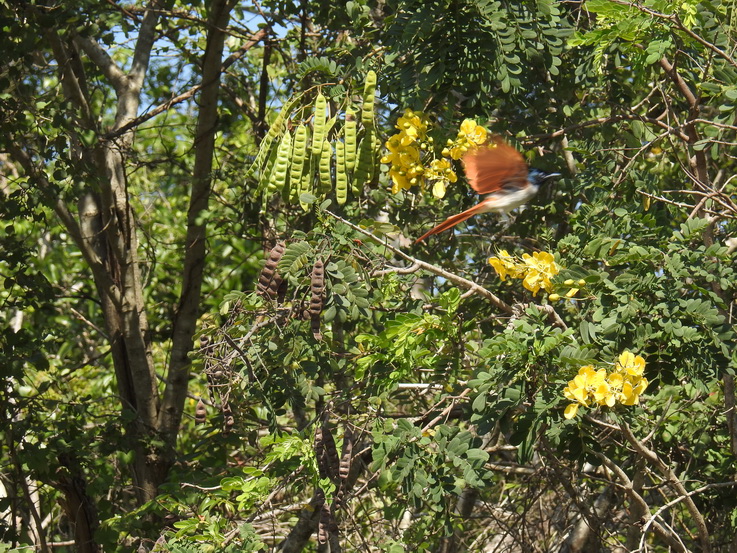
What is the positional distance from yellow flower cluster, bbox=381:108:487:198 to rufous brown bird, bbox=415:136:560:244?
0.09 m

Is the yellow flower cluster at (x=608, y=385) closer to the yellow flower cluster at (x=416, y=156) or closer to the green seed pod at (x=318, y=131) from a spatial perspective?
the yellow flower cluster at (x=416, y=156)

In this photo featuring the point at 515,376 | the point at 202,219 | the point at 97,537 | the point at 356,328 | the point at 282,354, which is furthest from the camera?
the point at 202,219

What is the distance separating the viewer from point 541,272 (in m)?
2.38

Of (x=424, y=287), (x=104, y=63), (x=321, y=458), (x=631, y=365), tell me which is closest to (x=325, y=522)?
(x=321, y=458)

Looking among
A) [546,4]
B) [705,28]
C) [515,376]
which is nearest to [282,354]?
[515,376]

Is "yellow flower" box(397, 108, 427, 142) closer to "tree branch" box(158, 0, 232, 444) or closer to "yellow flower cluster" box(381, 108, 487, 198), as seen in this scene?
"yellow flower cluster" box(381, 108, 487, 198)

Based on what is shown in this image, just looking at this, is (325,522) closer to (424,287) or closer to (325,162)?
(325,162)

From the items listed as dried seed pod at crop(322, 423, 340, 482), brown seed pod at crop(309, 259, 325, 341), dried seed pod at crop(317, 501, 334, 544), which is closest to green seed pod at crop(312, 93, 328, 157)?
brown seed pod at crop(309, 259, 325, 341)

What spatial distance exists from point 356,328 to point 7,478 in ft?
5.12

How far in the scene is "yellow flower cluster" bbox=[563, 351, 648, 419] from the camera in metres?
2.03

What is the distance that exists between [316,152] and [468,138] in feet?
1.49

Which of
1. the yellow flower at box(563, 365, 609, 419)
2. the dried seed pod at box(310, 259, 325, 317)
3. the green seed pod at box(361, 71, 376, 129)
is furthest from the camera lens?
the green seed pod at box(361, 71, 376, 129)

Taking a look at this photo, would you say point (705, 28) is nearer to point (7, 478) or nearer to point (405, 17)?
point (405, 17)

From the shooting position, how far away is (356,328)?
11.6ft
